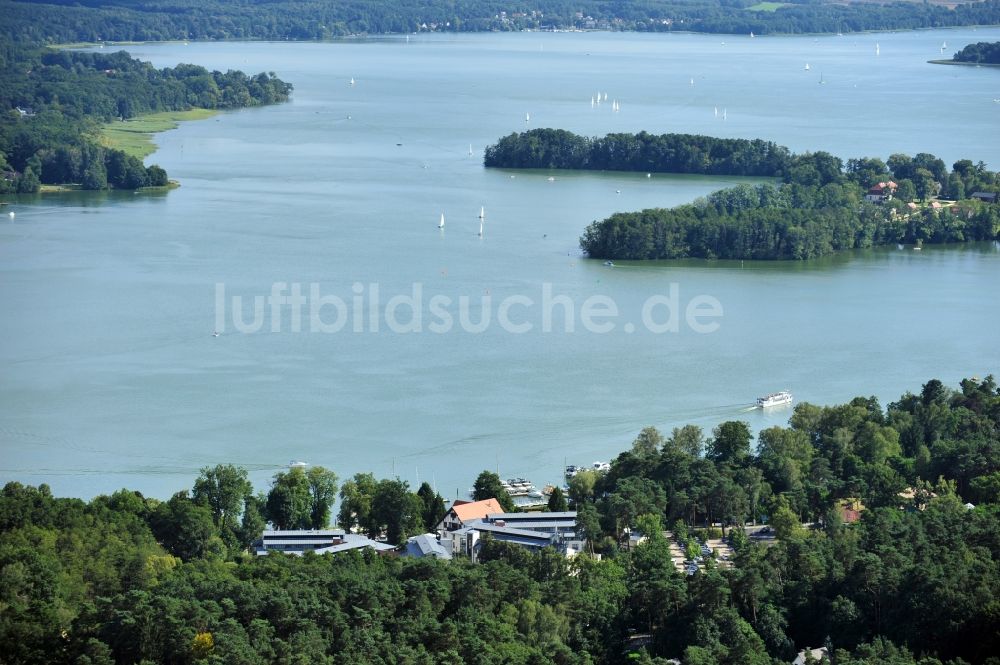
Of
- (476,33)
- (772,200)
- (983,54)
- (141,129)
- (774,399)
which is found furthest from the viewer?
(476,33)

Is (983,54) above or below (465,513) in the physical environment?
above

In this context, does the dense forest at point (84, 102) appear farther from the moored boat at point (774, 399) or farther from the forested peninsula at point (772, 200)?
the moored boat at point (774, 399)

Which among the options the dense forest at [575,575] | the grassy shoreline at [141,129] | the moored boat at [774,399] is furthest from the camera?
the grassy shoreline at [141,129]

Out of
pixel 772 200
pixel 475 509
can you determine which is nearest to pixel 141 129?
pixel 772 200

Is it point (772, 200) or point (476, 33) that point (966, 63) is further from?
point (772, 200)

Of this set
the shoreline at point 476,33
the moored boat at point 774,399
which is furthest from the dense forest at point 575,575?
the shoreline at point 476,33

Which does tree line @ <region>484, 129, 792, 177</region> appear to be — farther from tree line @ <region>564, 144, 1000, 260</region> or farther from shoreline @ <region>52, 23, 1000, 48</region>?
shoreline @ <region>52, 23, 1000, 48</region>
